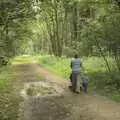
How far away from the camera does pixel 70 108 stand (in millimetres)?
13578

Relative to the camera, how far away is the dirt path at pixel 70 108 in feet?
39.4

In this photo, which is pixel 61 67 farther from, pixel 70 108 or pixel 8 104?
pixel 70 108

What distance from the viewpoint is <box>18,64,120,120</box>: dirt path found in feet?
39.4

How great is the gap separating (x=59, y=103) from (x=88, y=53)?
7.97m

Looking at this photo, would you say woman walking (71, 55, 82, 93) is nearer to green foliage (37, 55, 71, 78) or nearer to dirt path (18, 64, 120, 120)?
dirt path (18, 64, 120, 120)

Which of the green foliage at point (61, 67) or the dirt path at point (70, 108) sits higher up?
the dirt path at point (70, 108)

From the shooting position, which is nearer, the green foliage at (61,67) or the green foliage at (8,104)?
the green foliage at (8,104)

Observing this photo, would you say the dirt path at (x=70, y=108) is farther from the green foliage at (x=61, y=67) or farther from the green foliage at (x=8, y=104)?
the green foliage at (x=61, y=67)

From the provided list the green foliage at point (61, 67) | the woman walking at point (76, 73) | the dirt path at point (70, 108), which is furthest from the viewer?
the green foliage at point (61, 67)

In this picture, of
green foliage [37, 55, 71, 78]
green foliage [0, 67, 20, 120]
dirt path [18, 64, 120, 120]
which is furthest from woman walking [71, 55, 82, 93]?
green foliage [37, 55, 71, 78]

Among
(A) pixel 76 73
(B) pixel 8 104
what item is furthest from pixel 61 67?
(B) pixel 8 104

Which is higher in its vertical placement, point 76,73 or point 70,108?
point 76,73

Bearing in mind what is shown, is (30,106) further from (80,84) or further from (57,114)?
(80,84)

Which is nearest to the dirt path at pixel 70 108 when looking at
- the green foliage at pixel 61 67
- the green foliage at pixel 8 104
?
the green foliage at pixel 8 104
